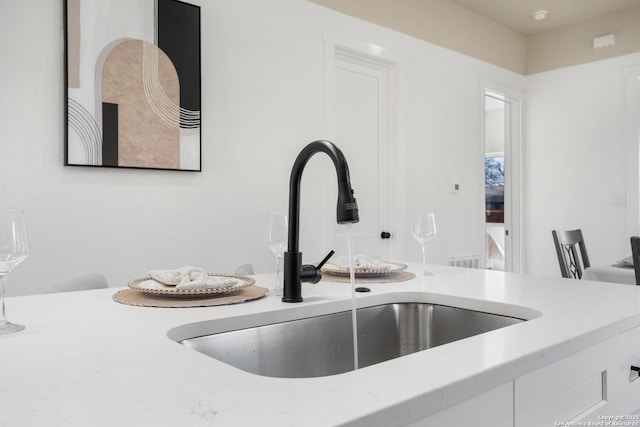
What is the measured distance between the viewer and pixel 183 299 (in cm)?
115

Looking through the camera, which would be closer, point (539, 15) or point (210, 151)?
point (210, 151)

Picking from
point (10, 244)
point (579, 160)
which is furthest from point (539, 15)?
point (10, 244)

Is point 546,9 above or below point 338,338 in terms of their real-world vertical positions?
above

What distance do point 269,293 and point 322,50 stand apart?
251 cm

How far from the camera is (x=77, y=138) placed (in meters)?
2.37

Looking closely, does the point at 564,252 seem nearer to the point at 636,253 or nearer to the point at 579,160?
the point at 636,253

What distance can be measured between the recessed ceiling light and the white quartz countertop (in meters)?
4.15

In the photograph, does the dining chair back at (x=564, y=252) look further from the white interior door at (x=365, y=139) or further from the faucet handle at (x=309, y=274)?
the faucet handle at (x=309, y=274)

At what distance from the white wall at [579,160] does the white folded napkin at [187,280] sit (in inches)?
171

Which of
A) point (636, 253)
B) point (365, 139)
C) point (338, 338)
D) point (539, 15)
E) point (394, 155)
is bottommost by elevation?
point (338, 338)

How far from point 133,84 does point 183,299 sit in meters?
1.70

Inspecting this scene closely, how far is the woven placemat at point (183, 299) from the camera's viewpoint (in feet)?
3.55

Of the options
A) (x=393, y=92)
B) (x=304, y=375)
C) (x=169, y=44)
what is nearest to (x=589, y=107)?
(x=393, y=92)

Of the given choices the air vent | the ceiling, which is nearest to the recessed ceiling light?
the ceiling
